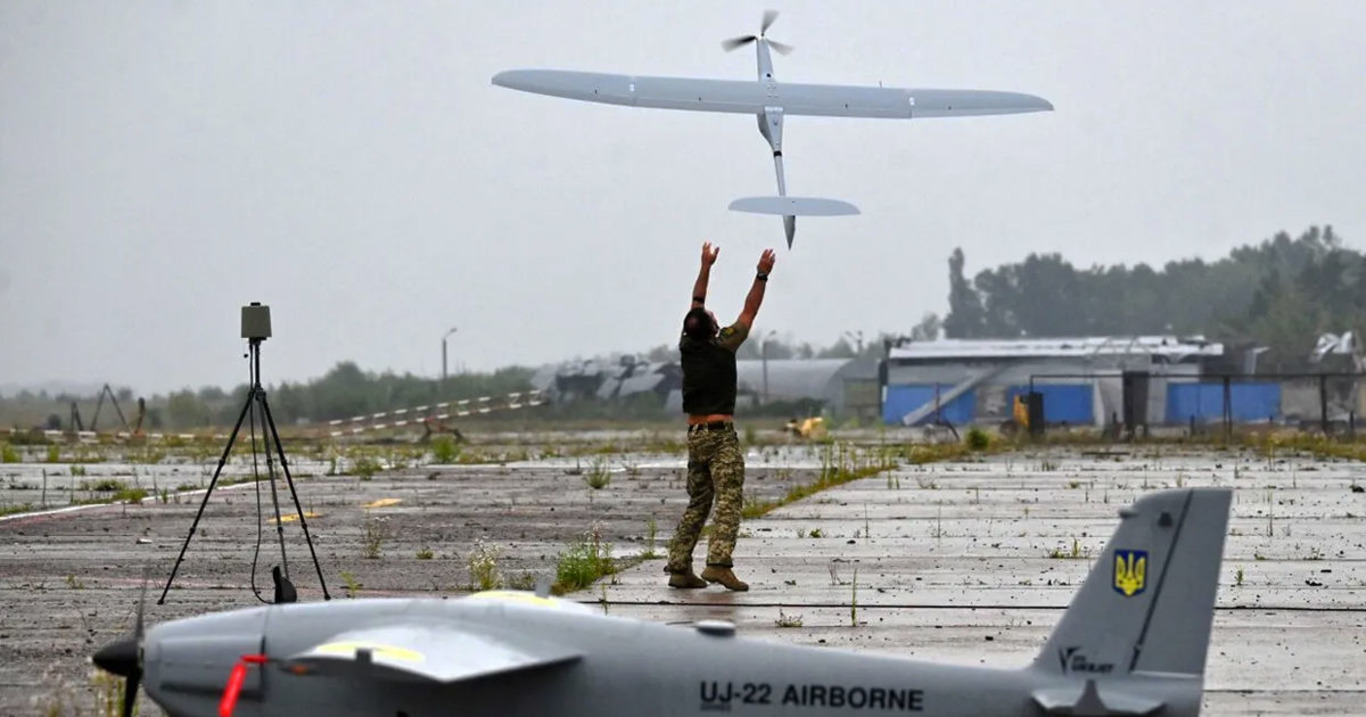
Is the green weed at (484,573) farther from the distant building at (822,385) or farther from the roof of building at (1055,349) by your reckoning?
the distant building at (822,385)

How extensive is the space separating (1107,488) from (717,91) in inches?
469

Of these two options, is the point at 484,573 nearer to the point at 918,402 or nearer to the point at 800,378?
the point at 918,402

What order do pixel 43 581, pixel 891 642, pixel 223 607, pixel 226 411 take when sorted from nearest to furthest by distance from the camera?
1. pixel 891 642
2. pixel 223 607
3. pixel 43 581
4. pixel 226 411

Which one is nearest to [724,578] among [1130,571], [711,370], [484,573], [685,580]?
[685,580]

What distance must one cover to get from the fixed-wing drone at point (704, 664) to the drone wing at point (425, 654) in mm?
11

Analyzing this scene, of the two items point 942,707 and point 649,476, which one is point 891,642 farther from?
point 649,476

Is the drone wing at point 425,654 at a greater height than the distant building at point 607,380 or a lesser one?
lesser

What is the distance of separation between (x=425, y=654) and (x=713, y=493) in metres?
8.00

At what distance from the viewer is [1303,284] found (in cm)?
12662

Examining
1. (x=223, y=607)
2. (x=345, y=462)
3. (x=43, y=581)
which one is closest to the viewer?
(x=223, y=607)

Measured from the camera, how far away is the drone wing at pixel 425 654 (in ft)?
25.2

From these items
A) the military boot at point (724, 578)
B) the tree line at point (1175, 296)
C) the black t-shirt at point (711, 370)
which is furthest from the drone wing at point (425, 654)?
the tree line at point (1175, 296)

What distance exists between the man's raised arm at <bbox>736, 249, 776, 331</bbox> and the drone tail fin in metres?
7.16

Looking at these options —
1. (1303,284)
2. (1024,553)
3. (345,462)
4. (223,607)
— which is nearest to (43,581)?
(223,607)
